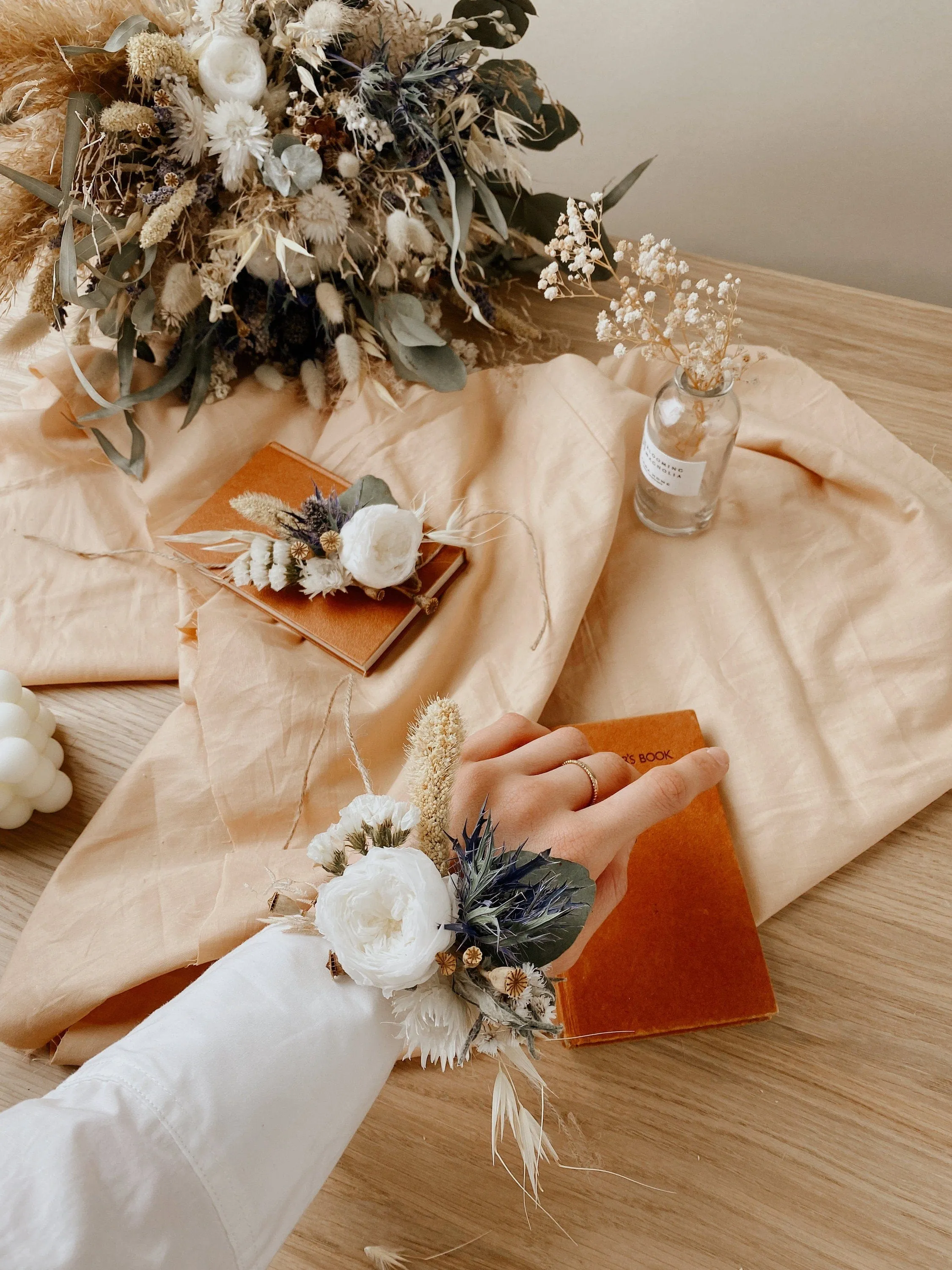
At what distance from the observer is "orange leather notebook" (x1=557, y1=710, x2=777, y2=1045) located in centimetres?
73

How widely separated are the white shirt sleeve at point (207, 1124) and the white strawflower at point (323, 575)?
1.20ft

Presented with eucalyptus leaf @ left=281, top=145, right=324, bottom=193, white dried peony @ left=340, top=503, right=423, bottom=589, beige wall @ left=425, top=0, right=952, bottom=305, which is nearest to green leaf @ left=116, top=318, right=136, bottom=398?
eucalyptus leaf @ left=281, top=145, right=324, bottom=193

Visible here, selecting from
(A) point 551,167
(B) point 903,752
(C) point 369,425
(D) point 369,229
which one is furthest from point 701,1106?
(A) point 551,167

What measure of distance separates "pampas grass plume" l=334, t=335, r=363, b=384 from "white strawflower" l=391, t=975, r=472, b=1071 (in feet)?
2.29

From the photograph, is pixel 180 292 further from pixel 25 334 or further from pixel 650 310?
A: pixel 650 310

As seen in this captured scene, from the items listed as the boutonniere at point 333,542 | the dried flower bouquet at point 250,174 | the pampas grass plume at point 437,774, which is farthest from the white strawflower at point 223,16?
the pampas grass plume at point 437,774

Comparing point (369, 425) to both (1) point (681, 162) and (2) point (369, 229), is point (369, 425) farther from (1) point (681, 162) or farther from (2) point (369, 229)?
(1) point (681, 162)

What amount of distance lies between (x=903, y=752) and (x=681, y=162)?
1065mm

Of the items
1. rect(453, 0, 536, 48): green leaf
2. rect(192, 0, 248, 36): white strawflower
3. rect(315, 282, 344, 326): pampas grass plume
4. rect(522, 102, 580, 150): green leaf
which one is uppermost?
rect(453, 0, 536, 48): green leaf

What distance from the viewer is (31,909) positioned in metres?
0.79

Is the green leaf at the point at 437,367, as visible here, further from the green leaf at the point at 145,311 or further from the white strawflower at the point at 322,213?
the green leaf at the point at 145,311

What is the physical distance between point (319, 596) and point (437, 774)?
360mm

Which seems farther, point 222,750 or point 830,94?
point 830,94

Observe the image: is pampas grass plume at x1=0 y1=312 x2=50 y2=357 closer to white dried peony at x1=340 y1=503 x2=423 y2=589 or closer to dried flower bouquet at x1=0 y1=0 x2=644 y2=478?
dried flower bouquet at x1=0 y1=0 x2=644 y2=478
